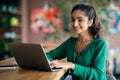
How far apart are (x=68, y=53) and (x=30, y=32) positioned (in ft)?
17.7

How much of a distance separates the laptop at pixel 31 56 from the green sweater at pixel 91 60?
0.15m

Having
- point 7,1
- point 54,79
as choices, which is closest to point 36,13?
point 7,1

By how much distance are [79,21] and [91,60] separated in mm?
275

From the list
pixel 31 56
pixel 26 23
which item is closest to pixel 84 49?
pixel 31 56

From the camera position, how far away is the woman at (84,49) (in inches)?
71.6

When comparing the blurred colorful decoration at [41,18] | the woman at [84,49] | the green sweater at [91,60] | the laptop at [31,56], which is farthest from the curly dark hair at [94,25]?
the blurred colorful decoration at [41,18]

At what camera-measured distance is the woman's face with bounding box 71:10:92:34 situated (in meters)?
1.92

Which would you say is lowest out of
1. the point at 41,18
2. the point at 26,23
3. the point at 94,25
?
the point at 26,23

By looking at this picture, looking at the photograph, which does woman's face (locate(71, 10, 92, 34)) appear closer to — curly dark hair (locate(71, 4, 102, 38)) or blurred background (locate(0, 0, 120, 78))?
curly dark hair (locate(71, 4, 102, 38))

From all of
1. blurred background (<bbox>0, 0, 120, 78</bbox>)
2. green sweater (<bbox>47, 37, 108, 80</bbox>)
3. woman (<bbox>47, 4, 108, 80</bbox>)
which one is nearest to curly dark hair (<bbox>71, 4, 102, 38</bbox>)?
woman (<bbox>47, 4, 108, 80</bbox>)

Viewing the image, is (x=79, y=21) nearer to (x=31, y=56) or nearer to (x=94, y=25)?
(x=94, y=25)

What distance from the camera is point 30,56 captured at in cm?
180

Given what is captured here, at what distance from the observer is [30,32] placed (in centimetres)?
738

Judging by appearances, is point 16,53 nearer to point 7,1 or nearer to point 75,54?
point 75,54
